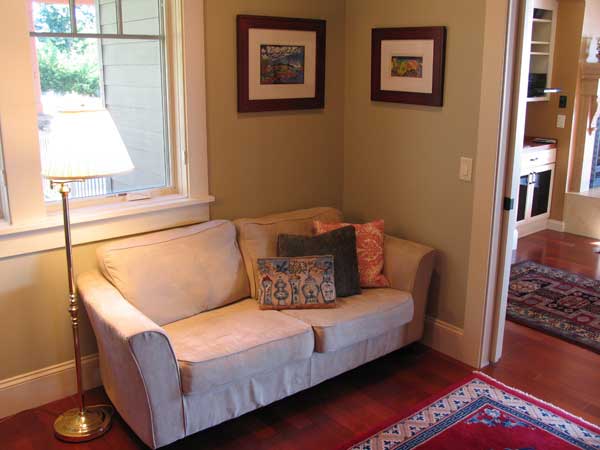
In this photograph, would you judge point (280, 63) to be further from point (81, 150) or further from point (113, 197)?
point (81, 150)

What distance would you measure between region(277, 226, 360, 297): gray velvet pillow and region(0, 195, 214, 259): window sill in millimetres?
507

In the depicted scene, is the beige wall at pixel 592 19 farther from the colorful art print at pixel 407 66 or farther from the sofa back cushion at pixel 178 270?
Answer: the sofa back cushion at pixel 178 270

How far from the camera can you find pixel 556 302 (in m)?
4.30

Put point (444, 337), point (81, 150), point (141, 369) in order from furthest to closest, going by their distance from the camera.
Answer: point (444, 337) < point (81, 150) < point (141, 369)

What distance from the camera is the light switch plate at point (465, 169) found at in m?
3.26

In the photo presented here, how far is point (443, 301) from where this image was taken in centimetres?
354

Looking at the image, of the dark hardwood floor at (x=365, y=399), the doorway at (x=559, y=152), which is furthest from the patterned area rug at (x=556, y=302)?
the dark hardwood floor at (x=365, y=399)

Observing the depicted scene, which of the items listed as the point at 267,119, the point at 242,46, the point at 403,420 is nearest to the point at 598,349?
the point at 403,420

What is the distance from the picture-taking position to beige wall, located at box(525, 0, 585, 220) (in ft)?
18.7

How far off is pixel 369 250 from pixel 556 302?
5.70ft

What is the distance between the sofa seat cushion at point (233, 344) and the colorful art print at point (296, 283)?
0.10 metres

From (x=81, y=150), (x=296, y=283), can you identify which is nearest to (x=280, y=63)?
(x=296, y=283)

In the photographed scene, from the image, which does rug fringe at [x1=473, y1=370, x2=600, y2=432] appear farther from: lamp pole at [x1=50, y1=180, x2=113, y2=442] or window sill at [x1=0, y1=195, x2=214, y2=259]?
lamp pole at [x1=50, y1=180, x2=113, y2=442]

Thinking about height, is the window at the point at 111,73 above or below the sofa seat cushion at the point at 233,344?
above
